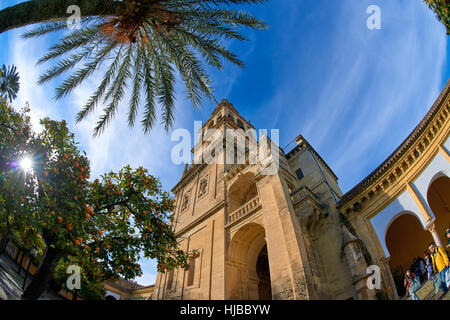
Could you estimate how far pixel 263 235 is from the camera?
14.8 m

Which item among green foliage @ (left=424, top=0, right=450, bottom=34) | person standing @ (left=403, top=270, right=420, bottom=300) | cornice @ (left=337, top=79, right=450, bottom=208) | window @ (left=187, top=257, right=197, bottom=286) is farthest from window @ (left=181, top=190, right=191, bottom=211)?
green foliage @ (left=424, top=0, right=450, bottom=34)

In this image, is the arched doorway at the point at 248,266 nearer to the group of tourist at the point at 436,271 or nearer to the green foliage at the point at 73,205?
the green foliage at the point at 73,205

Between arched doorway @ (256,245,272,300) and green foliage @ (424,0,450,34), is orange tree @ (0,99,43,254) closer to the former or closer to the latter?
green foliage @ (424,0,450,34)

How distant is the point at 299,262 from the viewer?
982 cm

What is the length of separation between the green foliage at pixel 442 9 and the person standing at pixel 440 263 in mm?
Answer: 7228

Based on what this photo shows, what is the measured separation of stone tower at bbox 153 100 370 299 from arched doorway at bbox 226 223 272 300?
5 cm

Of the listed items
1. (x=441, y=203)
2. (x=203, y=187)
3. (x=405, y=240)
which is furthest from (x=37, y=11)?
(x=405, y=240)

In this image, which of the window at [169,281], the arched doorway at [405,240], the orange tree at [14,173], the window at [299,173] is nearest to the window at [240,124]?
the window at [299,173]

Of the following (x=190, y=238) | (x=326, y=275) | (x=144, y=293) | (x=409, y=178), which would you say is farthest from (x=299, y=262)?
(x=144, y=293)

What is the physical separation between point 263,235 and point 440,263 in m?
8.44

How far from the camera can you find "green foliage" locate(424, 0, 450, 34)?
16.1 feet

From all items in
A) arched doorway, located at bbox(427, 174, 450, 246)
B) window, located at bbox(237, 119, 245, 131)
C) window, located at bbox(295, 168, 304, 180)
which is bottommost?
arched doorway, located at bbox(427, 174, 450, 246)

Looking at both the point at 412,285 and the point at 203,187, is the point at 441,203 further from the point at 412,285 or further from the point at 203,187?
the point at 203,187

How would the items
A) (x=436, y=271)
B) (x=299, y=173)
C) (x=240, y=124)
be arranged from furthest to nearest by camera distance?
1. (x=240, y=124)
2. (x=299, y=173)
3. (x=436, y=271)
